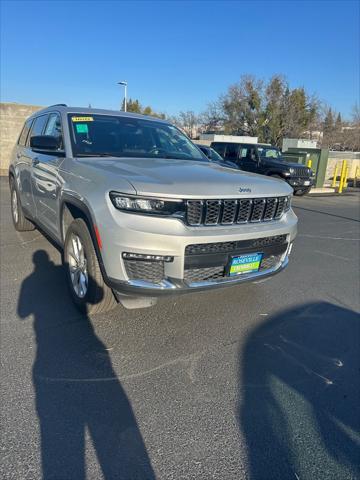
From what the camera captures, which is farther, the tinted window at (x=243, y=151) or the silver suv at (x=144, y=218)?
the tinted window at (x=243, y=151)

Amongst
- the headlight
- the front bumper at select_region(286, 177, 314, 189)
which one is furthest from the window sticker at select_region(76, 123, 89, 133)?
the front bumper at select_region(286, 177, 314, 189)

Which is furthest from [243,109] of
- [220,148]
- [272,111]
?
[220,148]

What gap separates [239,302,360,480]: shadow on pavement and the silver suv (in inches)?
25.4

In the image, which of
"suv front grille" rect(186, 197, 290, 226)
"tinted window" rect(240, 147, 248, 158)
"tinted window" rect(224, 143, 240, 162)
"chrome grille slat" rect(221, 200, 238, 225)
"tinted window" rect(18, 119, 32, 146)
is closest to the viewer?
"suv front grille" rect(186, 197, 290, 226)

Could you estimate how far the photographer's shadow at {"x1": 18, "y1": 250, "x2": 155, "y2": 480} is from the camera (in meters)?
1.91

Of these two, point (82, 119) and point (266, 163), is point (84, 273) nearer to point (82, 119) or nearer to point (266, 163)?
point (82, 119)

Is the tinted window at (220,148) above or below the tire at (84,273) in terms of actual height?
above

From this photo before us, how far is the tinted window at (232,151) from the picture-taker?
1480 centimetres

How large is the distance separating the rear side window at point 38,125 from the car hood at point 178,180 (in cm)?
182

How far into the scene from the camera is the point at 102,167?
3.11 metres

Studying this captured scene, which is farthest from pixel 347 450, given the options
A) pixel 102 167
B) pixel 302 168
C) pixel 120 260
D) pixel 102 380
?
pixel 302 168

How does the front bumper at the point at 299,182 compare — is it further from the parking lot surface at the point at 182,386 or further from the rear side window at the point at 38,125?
the rear side window at the point at 38,125

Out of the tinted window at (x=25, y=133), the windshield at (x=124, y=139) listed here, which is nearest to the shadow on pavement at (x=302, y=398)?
the windshield at (x=124, y=139)

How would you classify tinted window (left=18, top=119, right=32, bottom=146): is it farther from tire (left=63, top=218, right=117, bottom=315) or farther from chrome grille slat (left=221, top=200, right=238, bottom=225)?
chrome grille slat (left=221, top=200, right=238, bottom=225)
